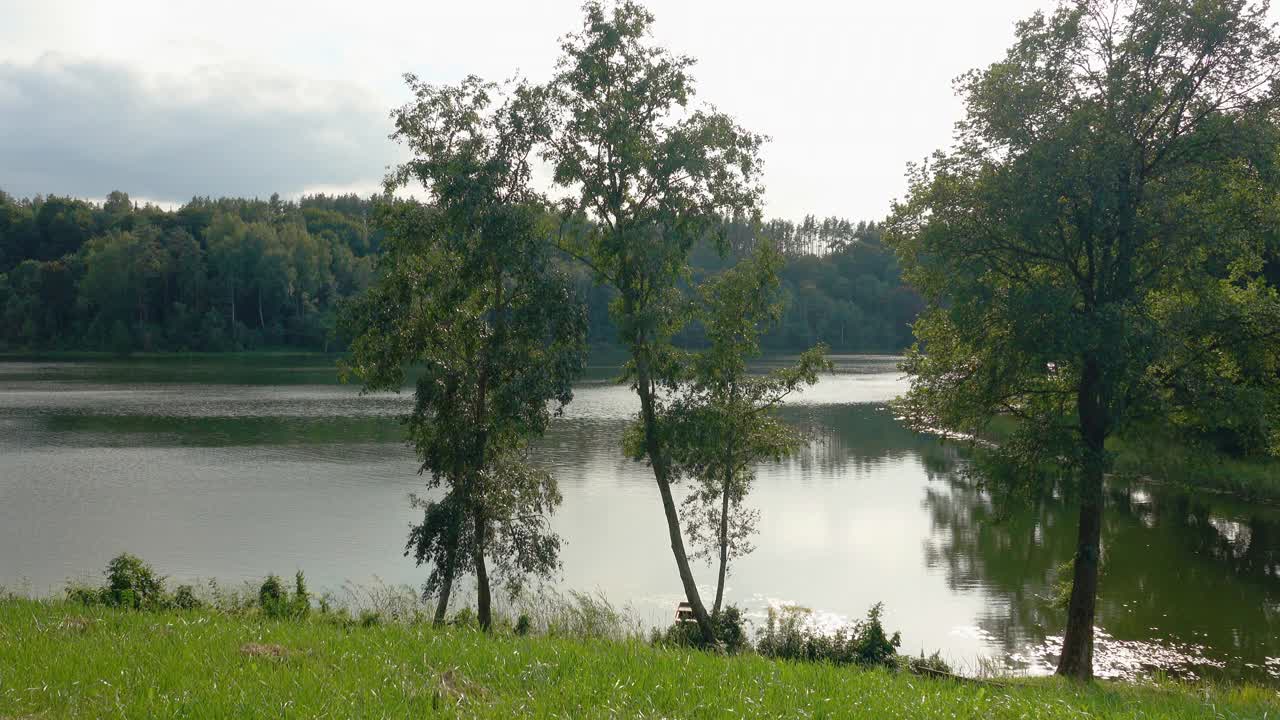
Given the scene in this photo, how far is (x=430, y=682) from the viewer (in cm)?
630

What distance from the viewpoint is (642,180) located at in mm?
14945

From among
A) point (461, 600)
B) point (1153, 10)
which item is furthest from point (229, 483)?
point (1153, 10)

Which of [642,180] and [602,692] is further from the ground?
[642,180]

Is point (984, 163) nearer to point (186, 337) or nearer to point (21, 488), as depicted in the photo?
point (21, 488)

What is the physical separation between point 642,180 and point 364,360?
6.06m

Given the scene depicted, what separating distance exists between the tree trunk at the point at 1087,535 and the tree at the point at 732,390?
449cm

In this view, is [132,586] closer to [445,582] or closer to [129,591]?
[129,591]

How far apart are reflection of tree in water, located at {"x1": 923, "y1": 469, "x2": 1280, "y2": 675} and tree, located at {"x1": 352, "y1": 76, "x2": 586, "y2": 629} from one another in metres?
8.52

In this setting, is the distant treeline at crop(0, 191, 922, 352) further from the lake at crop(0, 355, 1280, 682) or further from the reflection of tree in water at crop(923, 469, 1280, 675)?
the reflection of tree in water at crop(923, 469, 1280, 675)

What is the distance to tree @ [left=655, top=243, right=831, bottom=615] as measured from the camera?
15875mm

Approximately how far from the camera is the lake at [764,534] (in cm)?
1838

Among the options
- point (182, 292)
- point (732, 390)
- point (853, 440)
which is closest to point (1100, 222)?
point (732, 390)

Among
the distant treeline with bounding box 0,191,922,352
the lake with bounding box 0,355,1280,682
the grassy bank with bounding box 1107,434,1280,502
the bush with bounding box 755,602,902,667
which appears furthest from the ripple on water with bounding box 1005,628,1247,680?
the distant treeline with bounding box 0,191,922,352

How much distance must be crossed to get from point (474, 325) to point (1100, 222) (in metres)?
10.6
